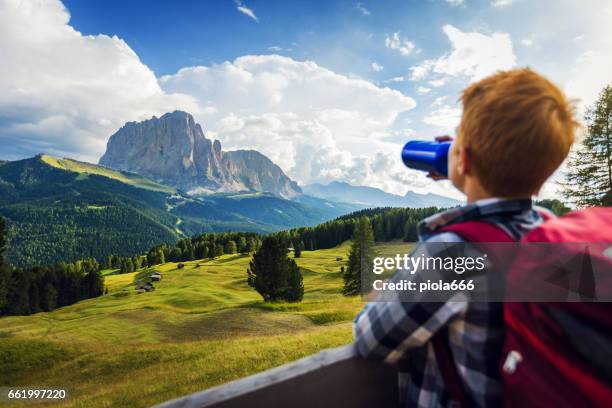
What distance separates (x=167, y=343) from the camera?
75.9ft

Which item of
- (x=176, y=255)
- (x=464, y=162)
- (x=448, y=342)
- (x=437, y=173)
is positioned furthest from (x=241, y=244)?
(x=464, y=162)

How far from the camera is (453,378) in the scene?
1.73 meters

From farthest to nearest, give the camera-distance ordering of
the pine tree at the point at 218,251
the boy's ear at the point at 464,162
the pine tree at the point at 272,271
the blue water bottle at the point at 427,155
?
the pine tree at the point at 218,251, the pine tree at the point at 272,271, the blue water bottle at the point at 427,155, the boy's ear at the point at 464,162

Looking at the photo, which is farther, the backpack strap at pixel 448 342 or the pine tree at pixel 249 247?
the pine tree at pixel 249 247

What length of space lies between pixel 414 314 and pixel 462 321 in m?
0.23

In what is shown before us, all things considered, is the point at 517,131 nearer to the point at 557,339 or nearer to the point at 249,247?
the point at 557,339

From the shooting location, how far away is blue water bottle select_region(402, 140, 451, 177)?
2.15m

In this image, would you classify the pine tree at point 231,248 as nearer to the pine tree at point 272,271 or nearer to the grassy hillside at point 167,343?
the grassy hillside at point 167,343

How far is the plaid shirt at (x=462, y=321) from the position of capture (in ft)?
5.31

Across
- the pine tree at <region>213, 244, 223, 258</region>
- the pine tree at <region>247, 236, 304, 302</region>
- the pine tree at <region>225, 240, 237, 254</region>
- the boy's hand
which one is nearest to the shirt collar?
the boy's hand

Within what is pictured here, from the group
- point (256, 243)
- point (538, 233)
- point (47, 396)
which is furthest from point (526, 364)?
point (256, 243)

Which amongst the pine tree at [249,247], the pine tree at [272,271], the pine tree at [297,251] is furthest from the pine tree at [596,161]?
the pine tree at [249,247]

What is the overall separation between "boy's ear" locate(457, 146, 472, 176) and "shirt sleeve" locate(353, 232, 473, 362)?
0.39 metres

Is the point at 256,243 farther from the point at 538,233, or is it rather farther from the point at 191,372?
the point at 538,233
